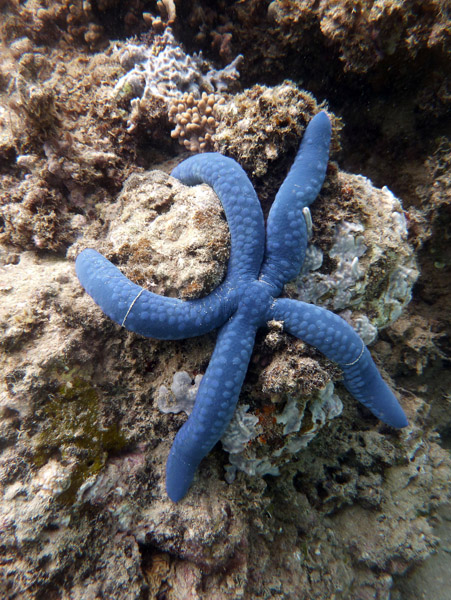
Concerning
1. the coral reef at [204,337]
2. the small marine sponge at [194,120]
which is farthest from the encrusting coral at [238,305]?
the small marine sponge at [194,120]

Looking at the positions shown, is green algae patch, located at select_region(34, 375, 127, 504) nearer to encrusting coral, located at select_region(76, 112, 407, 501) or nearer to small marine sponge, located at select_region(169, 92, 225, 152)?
encrusting coral, located at select_region(76, 112, 407, 501)

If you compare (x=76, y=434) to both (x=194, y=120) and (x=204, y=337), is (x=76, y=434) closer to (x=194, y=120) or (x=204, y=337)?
(x=204, y=337)

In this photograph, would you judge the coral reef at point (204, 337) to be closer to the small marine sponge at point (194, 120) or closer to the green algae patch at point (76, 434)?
the green algae patch at point (76, 434)

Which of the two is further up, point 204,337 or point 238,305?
point 238,305

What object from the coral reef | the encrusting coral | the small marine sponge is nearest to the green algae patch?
the coral reef

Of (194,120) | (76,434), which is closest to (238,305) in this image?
(76,434)

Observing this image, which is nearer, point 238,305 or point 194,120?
point 238,305

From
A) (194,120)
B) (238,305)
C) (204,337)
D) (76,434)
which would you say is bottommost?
(76,434)
